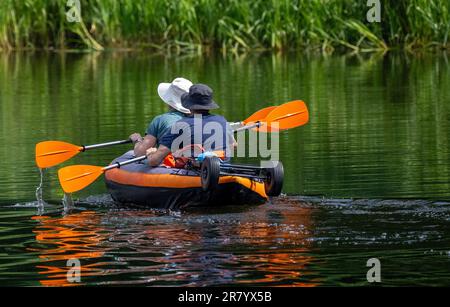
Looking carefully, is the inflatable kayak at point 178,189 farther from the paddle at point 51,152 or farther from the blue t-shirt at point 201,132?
the paddle at point 51,152

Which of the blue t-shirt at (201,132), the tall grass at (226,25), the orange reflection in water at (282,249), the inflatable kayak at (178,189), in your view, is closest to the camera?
the orange reflection in water at (282,249)

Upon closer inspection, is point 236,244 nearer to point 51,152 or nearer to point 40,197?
point 40,197

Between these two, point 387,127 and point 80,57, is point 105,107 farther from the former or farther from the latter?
point 80,57

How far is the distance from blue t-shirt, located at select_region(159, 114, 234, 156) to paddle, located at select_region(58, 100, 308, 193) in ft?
1.77

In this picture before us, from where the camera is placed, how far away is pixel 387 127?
17.2 meters

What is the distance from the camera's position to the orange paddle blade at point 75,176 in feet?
40.0

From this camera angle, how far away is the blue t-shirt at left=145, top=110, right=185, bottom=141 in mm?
12170

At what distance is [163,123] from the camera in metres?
12.2

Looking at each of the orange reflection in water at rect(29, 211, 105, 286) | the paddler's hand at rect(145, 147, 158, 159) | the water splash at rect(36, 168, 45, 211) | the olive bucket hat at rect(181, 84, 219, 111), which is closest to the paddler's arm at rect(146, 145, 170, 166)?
the paddler's hand at rect(145, 147, 158, 159)

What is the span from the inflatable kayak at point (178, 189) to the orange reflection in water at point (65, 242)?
24.9 inches

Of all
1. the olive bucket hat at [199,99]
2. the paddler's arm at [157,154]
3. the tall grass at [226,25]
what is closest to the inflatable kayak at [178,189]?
the paddler's arm at [157,154]

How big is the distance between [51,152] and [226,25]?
55.8ft

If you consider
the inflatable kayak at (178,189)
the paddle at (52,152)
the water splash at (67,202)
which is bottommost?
the water splash at (67,202)

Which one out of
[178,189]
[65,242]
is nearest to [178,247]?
[65,242]
